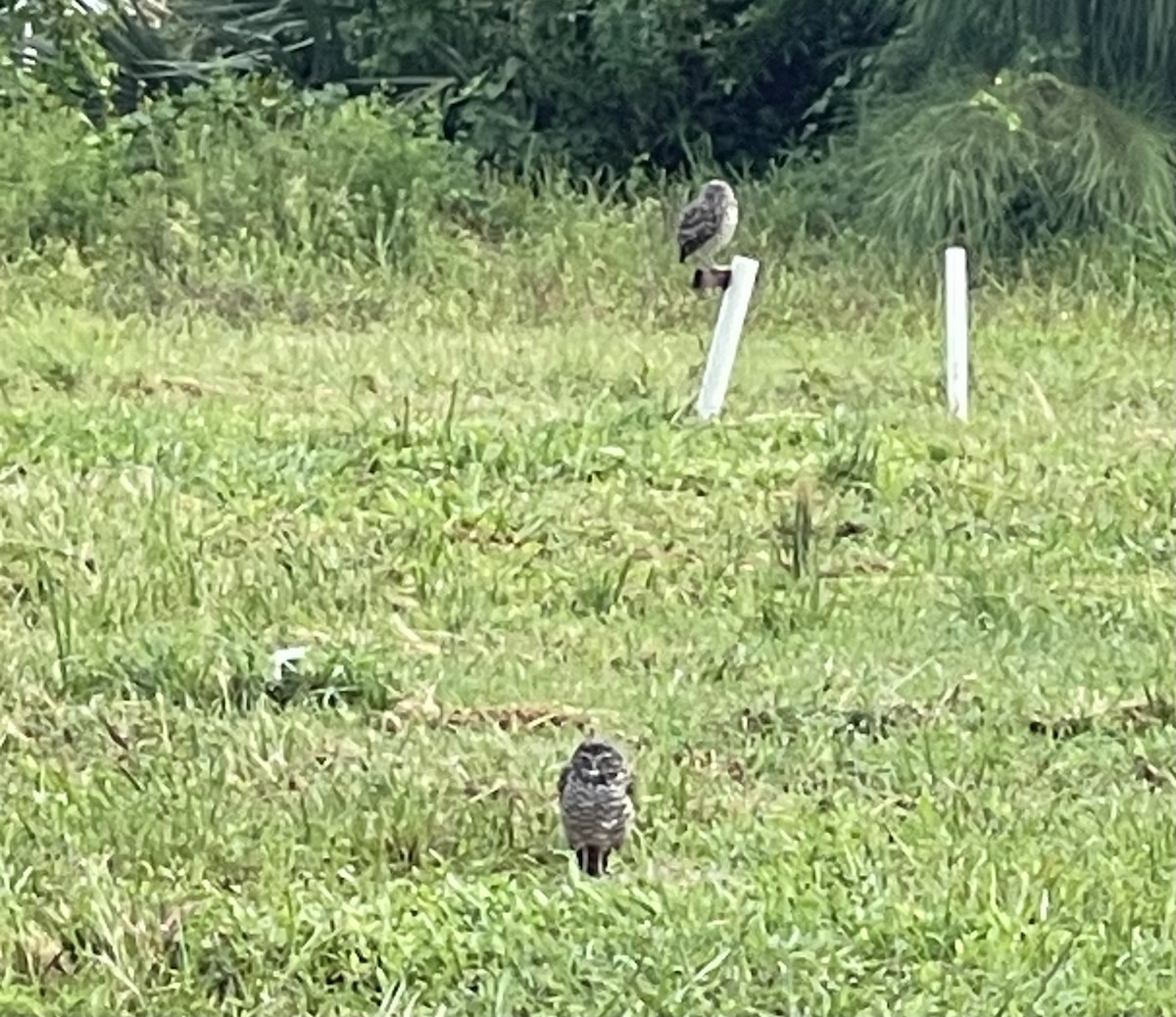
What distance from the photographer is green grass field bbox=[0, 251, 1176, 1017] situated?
4.09 m

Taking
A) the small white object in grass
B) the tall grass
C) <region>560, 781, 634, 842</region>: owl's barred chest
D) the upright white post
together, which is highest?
<region>560, 781, 634, 842</region>: owl's barred chest

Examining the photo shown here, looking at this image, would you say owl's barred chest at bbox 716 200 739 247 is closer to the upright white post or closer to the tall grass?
the upright white post

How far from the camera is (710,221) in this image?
9.62 meters

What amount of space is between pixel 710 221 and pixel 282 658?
433 centimetres

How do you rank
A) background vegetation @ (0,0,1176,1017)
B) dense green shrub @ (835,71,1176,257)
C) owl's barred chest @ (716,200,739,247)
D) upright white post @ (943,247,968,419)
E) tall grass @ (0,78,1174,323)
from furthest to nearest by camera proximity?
1. dense green shrub @ (835,71,1176,257)
2. tall grass @ (0,78,1174,323)
3. owl's barred chest @ (716,200,739,247)
4. upright white post @ (943,247,968,419)
5. background vegetation @ (0,0,1176,1017)

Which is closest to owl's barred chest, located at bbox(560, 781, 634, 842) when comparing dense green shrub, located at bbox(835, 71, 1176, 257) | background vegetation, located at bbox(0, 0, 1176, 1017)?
background vegetation, located at bbox(0, 0, 1176, 1017)

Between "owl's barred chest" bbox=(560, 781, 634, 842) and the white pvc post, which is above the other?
"owl's barred chest" bbox=(560, 781, 634, 842)

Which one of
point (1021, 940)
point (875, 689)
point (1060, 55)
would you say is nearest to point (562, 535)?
point (875, 689)

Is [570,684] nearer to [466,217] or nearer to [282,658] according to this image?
[282,658]

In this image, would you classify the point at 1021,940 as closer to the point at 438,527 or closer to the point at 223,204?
the point at 438,527

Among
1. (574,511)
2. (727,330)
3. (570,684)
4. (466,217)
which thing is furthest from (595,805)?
(466,217)

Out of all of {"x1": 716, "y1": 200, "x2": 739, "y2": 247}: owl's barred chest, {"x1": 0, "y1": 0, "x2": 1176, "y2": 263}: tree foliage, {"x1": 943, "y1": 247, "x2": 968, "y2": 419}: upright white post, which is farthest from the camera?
{"x1": 0, "y1": 0, "x2": 1176, "y2": 263}: tree foliage

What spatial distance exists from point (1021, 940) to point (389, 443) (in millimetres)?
4154

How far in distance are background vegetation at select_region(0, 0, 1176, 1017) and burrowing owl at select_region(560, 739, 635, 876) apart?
0.09 metres
